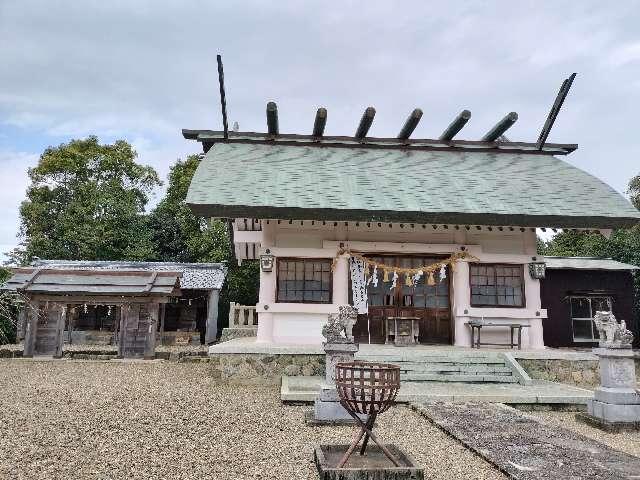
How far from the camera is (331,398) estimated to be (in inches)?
248

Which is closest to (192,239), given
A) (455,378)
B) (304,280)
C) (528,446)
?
(304,280)

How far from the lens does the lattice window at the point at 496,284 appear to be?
11.2 m

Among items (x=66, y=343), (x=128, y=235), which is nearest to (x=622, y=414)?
(x=66, y=343)

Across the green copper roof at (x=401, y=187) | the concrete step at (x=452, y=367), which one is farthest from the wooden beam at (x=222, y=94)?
the concrete step at (x=452, y=367)

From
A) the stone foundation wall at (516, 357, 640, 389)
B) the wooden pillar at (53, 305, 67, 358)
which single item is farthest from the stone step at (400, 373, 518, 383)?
the wooden pillar at (53, 305, 67, 358)

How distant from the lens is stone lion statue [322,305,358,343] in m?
6.61

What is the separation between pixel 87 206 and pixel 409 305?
2287cm

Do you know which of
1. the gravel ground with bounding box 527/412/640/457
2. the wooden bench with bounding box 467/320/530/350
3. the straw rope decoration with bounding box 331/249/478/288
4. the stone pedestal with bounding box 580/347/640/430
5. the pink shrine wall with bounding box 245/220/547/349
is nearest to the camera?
the gravel ground with bounding box 527/412/640/457

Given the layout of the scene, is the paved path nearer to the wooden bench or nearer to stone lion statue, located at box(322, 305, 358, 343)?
stone lion statue, located at box(322, 305, 358, 343)

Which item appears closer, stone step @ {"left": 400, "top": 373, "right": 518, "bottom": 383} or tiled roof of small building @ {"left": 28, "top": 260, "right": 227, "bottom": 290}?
stone step @ {"left": 400, "top": 373, "right": 518, "bottom": 383}

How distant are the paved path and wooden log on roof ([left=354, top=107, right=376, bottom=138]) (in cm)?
840

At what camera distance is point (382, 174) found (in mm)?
12211

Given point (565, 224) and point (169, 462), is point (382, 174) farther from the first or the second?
point (169, 462)

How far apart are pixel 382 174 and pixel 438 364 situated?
5.47 metres
